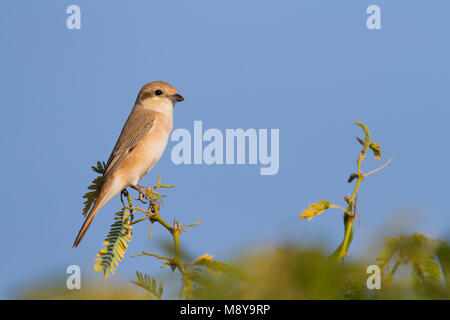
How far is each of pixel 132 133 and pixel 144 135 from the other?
0.16m

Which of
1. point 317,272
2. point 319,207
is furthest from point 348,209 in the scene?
point 317,272

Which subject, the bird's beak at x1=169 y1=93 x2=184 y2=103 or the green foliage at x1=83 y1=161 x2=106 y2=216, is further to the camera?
the bird's beak at x1=169 y1=93 x2=184 y2=103

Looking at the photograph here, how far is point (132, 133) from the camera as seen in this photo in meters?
6.49

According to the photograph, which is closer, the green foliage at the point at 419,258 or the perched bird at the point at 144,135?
the green foliage at the point at 419,258

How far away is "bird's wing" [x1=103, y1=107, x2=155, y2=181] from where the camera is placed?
6186 millimetres

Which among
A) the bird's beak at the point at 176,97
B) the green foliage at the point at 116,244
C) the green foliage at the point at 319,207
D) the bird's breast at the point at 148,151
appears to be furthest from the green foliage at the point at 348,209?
the bird's beak at the point at 176,97

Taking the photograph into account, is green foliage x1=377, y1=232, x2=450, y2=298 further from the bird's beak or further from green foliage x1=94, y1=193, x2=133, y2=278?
the bird's beak

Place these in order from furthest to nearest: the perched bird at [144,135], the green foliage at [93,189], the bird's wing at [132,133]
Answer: the bird's wing at [132,133], the perched bird at [144,135], the green foliage at [93,189]

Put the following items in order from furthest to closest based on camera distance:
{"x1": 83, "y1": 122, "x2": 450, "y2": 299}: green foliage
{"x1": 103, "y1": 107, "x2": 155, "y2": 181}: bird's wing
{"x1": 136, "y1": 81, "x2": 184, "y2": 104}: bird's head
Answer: {"x1": 136, "y1": 81, "x2": 184, "y2": 104}: bird's head → {"x1": 103, "y1": 107, "x2": 155, "y2": 181}: bird's wing → {"x1": 83, "y1": 122, "x2": 450, "y2": 299}: green foliage

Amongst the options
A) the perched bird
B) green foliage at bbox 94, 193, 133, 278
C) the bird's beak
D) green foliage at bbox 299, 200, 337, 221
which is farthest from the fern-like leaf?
the bird's beak

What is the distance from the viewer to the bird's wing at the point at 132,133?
6.19 meters

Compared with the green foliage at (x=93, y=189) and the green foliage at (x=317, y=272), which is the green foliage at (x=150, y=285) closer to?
the green foliage at (x=317, y=272)

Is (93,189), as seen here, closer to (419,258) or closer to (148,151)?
(419,258)
